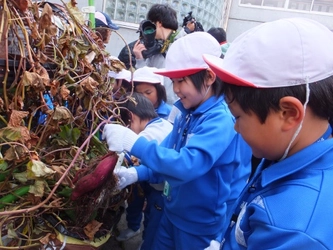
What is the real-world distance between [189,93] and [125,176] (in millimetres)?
442

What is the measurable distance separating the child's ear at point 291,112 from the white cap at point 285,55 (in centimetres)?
4

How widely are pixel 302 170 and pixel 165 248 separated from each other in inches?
41.5

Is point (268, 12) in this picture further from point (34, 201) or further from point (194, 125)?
point (34, 201)

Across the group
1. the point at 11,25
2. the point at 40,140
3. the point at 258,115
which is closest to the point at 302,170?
the point at 258,115

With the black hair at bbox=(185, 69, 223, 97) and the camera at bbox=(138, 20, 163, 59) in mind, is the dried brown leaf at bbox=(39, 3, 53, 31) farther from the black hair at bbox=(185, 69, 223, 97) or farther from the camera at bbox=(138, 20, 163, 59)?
the camera at bbox=(138, 20, 163, 59)

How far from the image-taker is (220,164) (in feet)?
4.54

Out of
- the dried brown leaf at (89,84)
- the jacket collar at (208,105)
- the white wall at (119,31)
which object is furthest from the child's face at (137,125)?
the white wall at (119,31)

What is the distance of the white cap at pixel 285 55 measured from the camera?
669 millimetres

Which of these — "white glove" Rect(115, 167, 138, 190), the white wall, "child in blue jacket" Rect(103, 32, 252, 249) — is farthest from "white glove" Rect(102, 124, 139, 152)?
the white wall

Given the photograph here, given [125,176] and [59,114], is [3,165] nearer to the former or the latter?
[59,114]

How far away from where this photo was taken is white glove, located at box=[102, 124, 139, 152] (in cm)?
118

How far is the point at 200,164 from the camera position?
3.98 feet

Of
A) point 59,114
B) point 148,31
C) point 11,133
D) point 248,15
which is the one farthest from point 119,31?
point 248,15

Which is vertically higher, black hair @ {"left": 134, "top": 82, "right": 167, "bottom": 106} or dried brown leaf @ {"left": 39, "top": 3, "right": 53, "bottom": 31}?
dried brown leaf @ {"left": 39, "top": 3, "right": 53, "bottom": 31}
